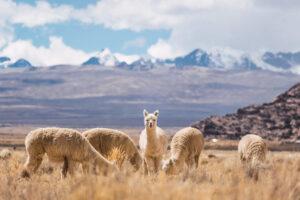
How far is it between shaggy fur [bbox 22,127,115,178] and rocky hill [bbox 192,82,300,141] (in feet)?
247

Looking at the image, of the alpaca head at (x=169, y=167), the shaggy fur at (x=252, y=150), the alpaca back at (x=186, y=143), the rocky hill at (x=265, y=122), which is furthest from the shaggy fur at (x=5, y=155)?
the rocky hill at (x=265, y=122)

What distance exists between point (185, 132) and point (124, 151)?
3.91 m

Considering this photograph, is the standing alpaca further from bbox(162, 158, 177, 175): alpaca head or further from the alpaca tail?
the alpaca tail

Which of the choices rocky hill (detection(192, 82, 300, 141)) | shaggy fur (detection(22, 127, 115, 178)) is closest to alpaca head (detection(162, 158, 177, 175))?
shaggy fur (detection(22, 127, 115, 178))

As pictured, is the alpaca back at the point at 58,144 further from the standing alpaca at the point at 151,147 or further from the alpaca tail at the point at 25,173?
the standing alpaca at the point at 151,147

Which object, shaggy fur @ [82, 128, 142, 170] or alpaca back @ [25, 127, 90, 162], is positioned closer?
alpaca back @ [25, 127, 90, 162]

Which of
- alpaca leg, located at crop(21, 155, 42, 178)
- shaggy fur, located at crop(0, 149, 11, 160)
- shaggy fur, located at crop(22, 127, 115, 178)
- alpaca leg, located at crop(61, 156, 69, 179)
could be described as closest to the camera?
alpaca leg, located at crop(61, 156, 69, 179)

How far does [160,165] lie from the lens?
18281mm

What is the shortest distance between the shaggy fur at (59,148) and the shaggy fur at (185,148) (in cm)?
345

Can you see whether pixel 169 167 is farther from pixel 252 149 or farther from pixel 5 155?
pixel 5 155

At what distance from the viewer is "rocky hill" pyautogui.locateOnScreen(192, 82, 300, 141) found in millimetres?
92562

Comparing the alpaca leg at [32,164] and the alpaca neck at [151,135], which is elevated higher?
the alpaca neck at [151,135]

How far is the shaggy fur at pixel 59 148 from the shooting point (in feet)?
48.5

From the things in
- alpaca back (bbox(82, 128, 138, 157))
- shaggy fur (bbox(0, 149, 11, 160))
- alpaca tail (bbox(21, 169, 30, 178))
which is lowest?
shaggy fur (bbox(0, 149, 11, 160))
